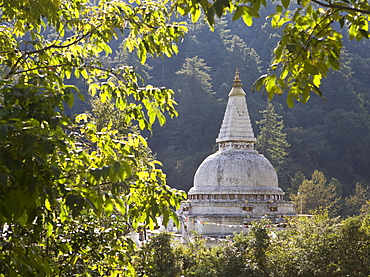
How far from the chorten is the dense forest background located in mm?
19206

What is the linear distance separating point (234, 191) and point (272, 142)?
2167cm

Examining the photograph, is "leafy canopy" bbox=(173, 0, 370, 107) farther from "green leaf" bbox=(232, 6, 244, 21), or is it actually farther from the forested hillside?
the forested hillside

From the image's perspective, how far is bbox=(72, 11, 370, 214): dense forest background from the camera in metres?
52.1

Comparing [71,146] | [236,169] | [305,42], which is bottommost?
[71,146]

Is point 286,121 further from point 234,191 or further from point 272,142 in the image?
point 234,191

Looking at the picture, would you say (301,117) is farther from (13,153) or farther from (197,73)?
(13,153)

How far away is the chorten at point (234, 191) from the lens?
25344mm

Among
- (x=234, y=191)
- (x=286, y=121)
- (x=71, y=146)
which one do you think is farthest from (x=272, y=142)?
(x=71, y=146)

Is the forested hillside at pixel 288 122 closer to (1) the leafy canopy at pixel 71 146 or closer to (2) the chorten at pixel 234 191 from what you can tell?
(2) the chorten at pixel 234 191

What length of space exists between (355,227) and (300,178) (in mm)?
30232

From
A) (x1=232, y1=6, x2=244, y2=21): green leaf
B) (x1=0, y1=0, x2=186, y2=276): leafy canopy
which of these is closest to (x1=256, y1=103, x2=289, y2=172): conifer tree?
(x1=0, y1=0, x2=186, y2=276): leafy canopy

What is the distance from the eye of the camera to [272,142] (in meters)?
47.5

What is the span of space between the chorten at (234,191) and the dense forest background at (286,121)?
1921cm

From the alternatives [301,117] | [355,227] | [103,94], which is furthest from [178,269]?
[301,117]
